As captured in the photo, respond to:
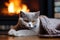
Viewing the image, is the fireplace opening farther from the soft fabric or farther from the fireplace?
the soft fabric

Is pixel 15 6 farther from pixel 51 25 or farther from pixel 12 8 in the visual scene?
pixel 51 25

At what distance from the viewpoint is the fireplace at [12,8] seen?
9.51ft

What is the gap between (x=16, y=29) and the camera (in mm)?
2395

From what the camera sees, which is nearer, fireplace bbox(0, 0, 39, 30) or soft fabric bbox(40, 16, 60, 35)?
soft fabric bbox(40, 16, 60, 35)

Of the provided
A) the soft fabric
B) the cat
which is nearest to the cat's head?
the cat

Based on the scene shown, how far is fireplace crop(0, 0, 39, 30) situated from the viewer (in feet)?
9.51

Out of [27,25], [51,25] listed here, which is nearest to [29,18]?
[27,25]

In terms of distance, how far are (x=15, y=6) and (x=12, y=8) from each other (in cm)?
6

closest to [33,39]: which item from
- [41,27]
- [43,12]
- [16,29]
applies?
[41,27]

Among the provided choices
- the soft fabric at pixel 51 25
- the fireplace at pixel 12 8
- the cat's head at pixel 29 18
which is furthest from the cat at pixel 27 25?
the fireplace at pixel 12 8

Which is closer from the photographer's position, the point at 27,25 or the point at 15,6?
the point at 27,25

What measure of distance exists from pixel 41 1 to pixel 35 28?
0.67 meters

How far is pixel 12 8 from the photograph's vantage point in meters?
2.97

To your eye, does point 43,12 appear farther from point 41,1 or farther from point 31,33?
point 31,33
